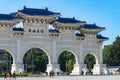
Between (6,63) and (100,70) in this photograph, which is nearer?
(100,70)

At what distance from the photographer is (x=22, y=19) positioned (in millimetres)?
46938

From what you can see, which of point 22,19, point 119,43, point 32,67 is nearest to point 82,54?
point 22,19

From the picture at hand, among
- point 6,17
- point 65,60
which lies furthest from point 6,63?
point 6,17

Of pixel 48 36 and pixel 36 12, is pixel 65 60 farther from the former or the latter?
pixel 36 12

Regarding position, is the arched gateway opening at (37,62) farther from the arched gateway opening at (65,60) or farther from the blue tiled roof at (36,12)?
the blue tiled roof at (36,12)

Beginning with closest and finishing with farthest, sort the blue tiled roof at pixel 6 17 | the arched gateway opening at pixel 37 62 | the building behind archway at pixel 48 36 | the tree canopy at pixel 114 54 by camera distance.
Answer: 1. the building behind archway at pixel 48 36
2. the blue tiled roof at pixel 6 17
3. the arched gateway opening at pixel 37 62
4. the tree canopy at pixel 114 54

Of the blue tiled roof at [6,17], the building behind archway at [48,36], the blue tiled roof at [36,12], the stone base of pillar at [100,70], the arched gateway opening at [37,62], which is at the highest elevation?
the blue tiled roof at [36,12]

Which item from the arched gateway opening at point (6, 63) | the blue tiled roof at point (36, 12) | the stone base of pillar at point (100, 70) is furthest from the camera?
the arched gateway opening at point (6, 63)

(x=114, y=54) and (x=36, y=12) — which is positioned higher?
(x=36, y=12)

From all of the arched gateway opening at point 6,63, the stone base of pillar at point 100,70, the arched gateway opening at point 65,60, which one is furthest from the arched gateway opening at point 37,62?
the stone base of pillar at point 100,70

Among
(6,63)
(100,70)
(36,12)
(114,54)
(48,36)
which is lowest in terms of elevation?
(100,70)

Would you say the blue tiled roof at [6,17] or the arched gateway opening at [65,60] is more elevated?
the blue tiled roof at [6,17]

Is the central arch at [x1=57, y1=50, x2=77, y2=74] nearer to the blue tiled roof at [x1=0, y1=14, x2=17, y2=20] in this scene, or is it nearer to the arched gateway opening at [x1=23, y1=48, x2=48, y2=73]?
the arched gateway opening at [x1=23, y1=48, x2=48, y2=73]

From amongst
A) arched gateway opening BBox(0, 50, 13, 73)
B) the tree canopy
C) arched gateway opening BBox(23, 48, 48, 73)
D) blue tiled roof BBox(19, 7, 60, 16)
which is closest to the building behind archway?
blue tiled roof BBox(19, 7, 60, 16)
